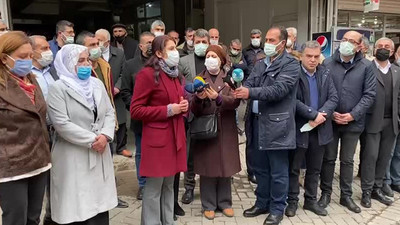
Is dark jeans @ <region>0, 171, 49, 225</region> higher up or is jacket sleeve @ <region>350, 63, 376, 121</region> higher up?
jacket sleeve @ <region>350, 63, 376, 121</region>

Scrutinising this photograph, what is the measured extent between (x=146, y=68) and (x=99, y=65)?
1074 mm

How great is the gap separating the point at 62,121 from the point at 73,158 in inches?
12.3

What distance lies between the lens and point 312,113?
3787 millimetres

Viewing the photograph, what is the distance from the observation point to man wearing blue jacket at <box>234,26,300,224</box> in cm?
359

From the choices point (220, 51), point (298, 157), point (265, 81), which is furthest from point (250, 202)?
point (220, 51)

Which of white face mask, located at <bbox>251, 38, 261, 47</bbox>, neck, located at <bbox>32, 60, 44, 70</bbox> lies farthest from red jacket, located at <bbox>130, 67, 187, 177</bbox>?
white face mask, located at <bbox>251, 38, 261, 47</bbox>

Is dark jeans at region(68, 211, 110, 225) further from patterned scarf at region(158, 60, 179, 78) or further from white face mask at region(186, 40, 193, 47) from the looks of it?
white face mask at region(186, 40, 193, 47)

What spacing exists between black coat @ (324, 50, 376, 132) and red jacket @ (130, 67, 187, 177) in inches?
78.1

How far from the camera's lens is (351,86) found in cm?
408

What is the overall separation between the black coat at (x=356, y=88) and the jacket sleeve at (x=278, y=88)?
0.79 m

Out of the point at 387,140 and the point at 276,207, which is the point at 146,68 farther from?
the point at 387,140

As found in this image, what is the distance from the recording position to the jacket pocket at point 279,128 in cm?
362

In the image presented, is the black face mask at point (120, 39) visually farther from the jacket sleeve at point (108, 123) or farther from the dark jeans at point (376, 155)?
the dark jeans at point (376, 155)

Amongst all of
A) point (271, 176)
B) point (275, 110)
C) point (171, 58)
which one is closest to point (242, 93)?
point (275, 110)
